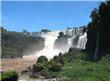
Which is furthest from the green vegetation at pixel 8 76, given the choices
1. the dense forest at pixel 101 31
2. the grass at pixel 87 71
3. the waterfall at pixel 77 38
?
the waterfall at pixel 77 38

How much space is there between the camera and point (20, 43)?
123 metres

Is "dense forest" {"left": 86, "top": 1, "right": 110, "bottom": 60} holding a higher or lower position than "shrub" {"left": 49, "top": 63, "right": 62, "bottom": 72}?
higher

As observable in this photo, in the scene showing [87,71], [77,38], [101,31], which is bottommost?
[87,71]

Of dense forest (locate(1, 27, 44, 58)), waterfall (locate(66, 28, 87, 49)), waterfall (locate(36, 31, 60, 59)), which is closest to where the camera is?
waterfall (locate(66, 28, 87, 49))

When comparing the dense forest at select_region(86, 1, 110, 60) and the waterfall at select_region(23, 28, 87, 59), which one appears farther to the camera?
the waterfall at select_region(23, 28, 87, 59)

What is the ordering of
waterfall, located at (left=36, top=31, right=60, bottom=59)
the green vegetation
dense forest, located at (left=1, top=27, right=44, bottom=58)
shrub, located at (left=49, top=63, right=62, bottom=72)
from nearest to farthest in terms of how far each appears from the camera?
the green vegetation, shrub, located at (left=49, top=63, right=62, bottom=72), waterfall, located at (left=36, top=31, right=60, bottom=59), dense forest, located at (left=1, top=27, right=44, bottom=58)

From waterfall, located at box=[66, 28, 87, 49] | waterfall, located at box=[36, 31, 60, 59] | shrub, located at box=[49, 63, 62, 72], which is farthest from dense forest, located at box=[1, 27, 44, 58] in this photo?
shrub, located at box=[49, 63, 62, 72]

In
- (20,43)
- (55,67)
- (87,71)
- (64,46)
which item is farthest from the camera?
(20,43)

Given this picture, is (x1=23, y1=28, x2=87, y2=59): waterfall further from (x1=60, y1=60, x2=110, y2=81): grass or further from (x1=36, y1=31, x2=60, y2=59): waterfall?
(x1=60, y1=60, x2=110, y2=81): grass

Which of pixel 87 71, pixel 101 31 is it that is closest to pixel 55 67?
pixel 87 71

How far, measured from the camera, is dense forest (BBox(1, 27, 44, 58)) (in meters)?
119

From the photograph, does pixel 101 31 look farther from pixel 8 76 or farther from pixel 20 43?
pixel 20 43

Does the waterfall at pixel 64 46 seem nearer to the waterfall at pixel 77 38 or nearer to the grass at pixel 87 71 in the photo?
the waterfall at pixel 77 38

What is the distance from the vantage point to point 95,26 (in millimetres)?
78250
